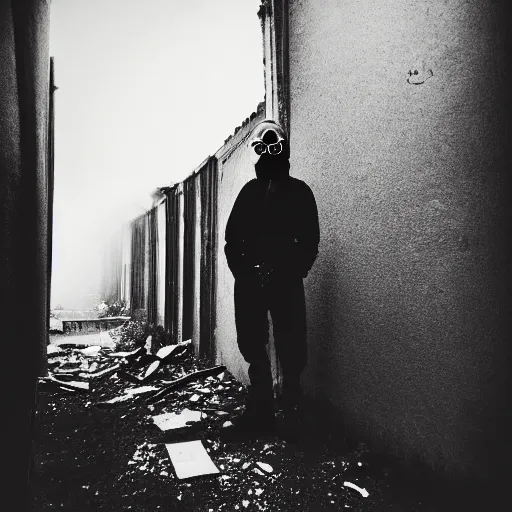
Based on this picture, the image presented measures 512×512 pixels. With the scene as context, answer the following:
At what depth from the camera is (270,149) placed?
9.98ft

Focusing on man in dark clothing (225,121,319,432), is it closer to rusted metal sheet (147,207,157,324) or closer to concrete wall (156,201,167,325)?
concrete wall (156,201,167,325)

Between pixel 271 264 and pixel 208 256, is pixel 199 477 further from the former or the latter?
pixel 208 256

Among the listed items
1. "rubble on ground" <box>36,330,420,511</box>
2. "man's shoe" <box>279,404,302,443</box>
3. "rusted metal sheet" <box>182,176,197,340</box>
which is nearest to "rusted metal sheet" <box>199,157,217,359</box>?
"rusted metal sheet" <box>182,176,197,340</box>

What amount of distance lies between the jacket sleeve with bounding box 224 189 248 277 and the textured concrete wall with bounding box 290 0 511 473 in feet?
2.21

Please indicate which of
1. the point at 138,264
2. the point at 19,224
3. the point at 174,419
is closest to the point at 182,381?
the point at 174,419

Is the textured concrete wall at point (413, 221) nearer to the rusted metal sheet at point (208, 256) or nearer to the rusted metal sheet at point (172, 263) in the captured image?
the rusted metal sheet at point (208, 256)

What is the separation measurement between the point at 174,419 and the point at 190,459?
2.63ft

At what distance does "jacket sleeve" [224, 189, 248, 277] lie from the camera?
122 inches

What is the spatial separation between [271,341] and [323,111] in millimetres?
2116

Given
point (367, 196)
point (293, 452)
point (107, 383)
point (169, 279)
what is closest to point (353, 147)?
point (367, 196)

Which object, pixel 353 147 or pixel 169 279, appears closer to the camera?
pixel 353 147

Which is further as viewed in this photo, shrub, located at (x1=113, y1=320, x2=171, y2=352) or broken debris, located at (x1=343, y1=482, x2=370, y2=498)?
shrub, located at (x1=113, y1=320, x2=171, y2=352)

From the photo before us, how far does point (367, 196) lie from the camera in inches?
104

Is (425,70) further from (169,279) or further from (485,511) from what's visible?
(169,279)
